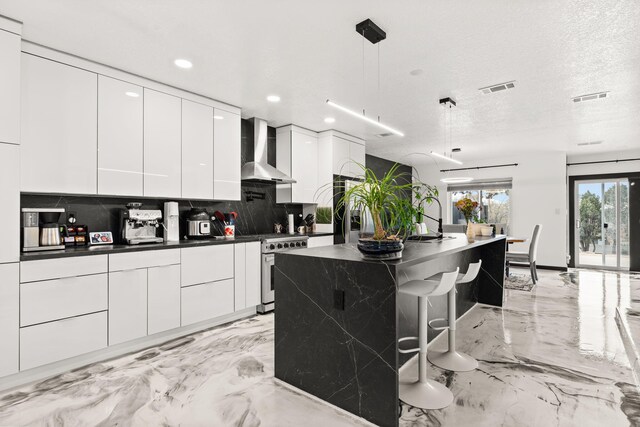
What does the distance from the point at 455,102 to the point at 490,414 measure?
11.0ft

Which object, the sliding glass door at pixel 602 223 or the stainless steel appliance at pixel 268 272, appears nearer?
the stainless steel appliance at pixel 268 272

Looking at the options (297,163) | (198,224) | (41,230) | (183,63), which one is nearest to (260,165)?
(297,163)

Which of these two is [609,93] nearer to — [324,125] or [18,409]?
[324,125]

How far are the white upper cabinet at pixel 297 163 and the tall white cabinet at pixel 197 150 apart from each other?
1329mm

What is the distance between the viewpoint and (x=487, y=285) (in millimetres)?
4410

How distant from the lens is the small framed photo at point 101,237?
310 cm

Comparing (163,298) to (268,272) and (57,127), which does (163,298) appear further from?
(57,127)

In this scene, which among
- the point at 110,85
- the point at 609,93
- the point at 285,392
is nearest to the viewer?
the point at 285,392

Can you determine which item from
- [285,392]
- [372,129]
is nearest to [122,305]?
[285,392]

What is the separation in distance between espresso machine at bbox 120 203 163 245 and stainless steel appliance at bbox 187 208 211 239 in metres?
0.38

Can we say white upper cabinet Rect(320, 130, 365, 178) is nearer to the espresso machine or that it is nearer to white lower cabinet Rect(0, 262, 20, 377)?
the espresso machine

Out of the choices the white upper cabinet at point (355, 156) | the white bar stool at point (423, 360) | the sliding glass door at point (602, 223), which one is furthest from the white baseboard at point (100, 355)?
the sliding glass door at point (602, 223)

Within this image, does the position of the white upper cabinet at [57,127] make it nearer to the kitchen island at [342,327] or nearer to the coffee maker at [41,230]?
the coffee maker at [41,230]

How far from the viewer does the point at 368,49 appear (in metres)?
2.75
